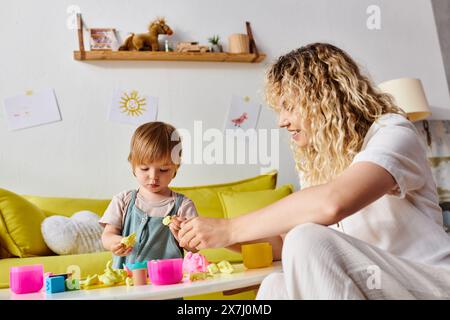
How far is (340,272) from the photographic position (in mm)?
926

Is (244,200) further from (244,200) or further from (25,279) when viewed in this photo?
(25,279)

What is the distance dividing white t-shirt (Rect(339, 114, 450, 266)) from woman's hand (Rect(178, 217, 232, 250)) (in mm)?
295

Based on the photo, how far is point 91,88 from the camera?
3227 millimetres

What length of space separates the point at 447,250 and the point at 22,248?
181 cm

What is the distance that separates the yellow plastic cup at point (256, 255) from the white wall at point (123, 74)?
189 centimetres

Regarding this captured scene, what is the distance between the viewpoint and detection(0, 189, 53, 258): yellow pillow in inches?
95.1

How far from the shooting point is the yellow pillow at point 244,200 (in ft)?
9.62

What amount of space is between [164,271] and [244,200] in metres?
1.76

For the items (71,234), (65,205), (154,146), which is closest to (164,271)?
(154,146)

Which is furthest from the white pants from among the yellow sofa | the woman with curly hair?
the yellow sofa

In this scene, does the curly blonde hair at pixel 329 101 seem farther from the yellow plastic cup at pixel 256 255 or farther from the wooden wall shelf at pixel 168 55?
the wooden wall shelf at pixel 168 55
